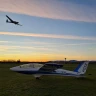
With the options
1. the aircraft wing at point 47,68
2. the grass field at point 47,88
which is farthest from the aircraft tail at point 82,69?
the grass field at point 47,88

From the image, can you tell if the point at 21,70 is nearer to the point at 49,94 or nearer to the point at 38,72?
the point at 38,72

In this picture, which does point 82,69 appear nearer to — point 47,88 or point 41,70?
point 41,70

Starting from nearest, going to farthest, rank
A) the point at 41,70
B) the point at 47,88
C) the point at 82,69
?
1. the point at 47,88
2. the point at 41,70
3. the point at 82,69

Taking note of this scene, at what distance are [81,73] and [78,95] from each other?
Answer: 1403 cm

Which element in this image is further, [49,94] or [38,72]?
[38,72]

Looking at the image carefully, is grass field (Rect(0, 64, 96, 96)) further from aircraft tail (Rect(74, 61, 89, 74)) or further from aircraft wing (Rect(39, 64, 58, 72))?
aircraft tail (Rect(74, 61, 89, 74))

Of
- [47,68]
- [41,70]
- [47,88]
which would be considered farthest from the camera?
[47,68]

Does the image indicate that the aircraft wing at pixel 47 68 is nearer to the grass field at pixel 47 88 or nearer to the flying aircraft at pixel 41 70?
the flying aircraft at pixel 41 70

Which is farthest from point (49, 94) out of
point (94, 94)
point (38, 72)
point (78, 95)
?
point (38, 72)

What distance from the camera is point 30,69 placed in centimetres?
2862

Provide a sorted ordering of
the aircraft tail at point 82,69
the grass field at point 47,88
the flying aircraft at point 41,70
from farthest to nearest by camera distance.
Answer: the aircraft tail at point 82,69 < the flying aircraft at point 41,70 < the grass field at point 47,88

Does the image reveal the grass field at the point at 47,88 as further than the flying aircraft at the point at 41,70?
No

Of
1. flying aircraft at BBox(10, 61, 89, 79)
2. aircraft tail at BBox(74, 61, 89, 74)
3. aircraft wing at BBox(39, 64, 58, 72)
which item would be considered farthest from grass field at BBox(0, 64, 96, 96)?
aircraft tail at BBox(74, 61, 89, 74)

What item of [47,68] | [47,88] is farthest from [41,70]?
[47,88]
